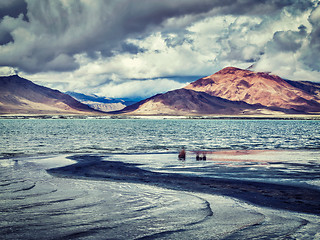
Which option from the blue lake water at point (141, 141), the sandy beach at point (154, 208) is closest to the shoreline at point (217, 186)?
the sandy beach at point (154, 208)

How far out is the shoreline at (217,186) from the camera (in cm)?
1156

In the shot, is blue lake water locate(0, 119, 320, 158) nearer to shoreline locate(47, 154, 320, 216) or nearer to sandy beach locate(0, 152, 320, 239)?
shoreline locate(47, 154, 320, 216)

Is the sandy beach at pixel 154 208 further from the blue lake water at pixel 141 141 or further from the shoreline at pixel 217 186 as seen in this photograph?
the blue lake water at pixel 141 141

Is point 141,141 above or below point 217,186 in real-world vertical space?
above

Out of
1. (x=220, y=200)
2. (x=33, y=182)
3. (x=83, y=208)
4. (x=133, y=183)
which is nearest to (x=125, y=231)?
(x=83, y=208)

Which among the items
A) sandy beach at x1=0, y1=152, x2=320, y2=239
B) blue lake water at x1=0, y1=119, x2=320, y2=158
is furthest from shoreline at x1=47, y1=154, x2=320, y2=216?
blue lake water at x1=0, y1=119, x2=320, y2=158

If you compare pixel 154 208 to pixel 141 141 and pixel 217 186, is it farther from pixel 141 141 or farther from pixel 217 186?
pixel 141 141

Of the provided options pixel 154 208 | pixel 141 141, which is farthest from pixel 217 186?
pixel 141 141

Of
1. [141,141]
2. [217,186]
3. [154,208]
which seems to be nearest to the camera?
[154,208]

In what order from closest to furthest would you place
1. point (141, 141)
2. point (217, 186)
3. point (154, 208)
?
point (154, 208) → point (217, 186) → point (141, 141)

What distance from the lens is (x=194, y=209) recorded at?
1042cm

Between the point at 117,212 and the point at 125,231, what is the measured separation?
1886mm

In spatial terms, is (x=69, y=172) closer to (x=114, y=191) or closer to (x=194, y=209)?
(x=114, y=191)

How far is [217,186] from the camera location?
1466 centimetres
